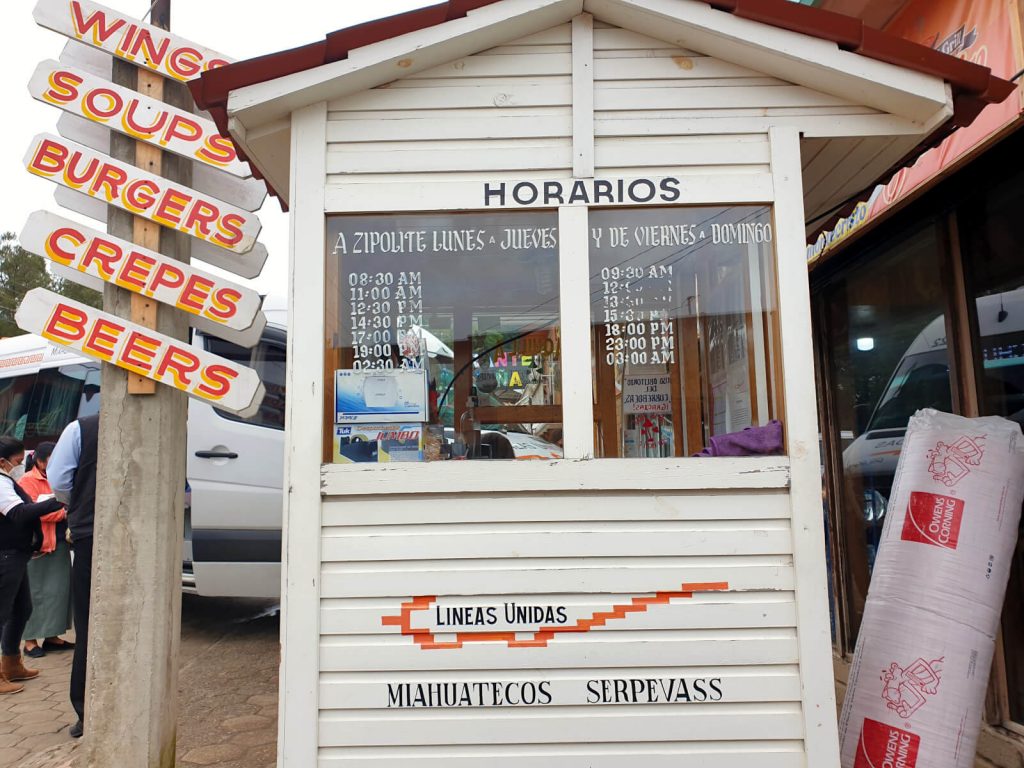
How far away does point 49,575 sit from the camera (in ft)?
17.6

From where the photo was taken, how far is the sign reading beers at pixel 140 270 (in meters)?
3.14

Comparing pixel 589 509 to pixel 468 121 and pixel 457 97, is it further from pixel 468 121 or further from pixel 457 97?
pixel 457 97

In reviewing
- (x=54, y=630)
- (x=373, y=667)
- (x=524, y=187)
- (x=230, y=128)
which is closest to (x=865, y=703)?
(x=373, y=667)

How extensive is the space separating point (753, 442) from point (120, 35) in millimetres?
3275

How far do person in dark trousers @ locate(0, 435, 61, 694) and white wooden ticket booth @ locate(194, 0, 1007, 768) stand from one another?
327cm

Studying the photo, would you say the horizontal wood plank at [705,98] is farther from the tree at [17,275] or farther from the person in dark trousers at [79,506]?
the tree at [17,275]

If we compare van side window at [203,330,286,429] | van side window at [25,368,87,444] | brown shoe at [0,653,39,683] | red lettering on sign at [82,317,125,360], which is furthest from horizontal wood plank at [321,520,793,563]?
van side window at [25,368,87,444]

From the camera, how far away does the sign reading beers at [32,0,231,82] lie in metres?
3.23

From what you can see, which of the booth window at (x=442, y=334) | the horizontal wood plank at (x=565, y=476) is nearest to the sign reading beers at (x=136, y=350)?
the booth window at (x=442, y=334)

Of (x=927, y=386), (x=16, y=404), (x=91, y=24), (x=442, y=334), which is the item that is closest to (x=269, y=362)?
(x=91, y=24)

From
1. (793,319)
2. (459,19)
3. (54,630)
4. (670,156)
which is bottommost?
(54,630)

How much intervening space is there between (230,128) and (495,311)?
4.24ft

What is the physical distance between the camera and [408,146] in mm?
2977

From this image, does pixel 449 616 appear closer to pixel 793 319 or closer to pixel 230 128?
pixel 793 319
